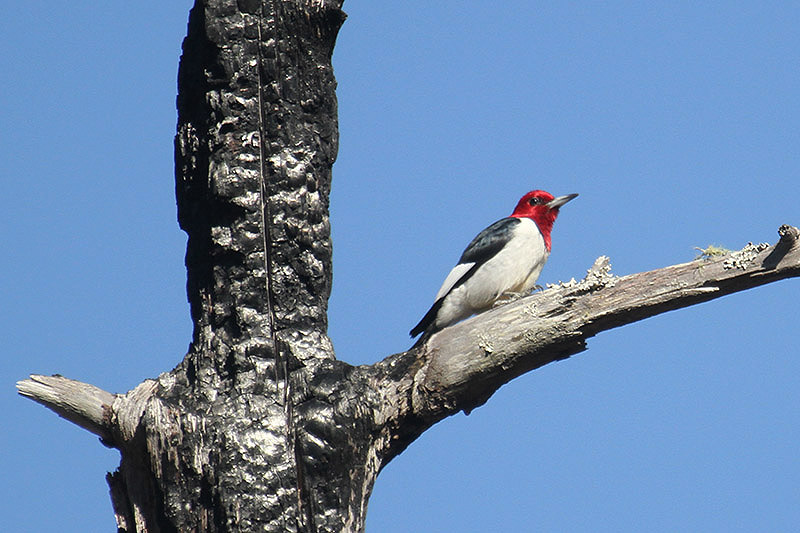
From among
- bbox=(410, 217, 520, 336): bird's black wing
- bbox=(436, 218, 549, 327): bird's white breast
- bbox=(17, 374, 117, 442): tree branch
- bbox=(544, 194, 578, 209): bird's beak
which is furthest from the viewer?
bbox=(544, 194, 578, 209): bird's beak

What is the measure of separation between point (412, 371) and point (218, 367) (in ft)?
2.99

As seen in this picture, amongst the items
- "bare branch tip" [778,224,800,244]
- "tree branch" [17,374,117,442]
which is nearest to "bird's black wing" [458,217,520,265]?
"bare branch tip" [778,224,800,244]

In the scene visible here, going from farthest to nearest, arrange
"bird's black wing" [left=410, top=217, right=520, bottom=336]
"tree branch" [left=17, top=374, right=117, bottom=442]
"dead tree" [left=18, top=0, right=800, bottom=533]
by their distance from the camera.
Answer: "bird's black wing" [left=410, top=217, right=520, bottom=336] < "tree branch" [left=17, top=374, right=117, bottom=442] < "dead tree" [left=18, top=0, right=800, bottom=533]

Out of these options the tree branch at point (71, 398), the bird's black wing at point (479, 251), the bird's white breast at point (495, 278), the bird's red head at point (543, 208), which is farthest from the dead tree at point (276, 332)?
the bird's red head at point (543, 208)

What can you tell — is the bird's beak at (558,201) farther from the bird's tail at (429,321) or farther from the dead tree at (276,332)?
the dead tree at (276,332)

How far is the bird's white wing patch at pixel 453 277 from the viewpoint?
6.91 meters

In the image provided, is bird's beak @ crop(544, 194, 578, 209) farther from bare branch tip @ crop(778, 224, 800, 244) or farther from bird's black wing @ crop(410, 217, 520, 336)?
bare branch tip @ crop(778, 224, 800, 244)

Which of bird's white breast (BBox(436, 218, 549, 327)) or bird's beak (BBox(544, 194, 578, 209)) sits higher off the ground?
bird's beak (BBox(544, 194, 578, 209))

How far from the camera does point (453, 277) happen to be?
275 inches

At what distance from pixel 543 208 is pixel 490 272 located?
1245 mm

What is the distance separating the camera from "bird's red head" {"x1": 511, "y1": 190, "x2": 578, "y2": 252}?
7.71m

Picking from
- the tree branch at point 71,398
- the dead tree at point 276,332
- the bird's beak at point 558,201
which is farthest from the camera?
the bird's beak at point 558,201

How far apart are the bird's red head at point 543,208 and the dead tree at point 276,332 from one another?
140 inches

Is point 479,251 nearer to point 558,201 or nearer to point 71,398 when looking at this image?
point 558,201
